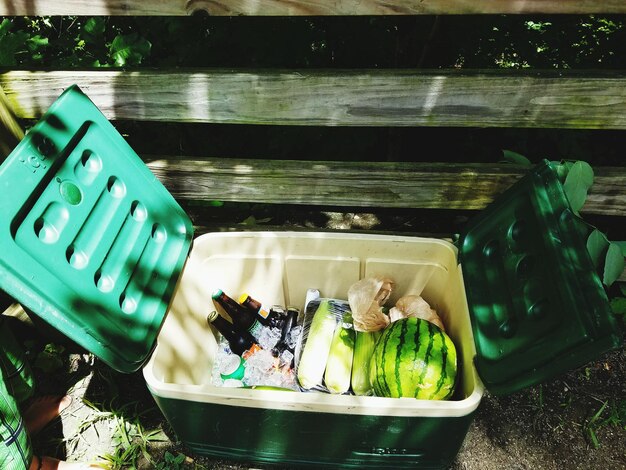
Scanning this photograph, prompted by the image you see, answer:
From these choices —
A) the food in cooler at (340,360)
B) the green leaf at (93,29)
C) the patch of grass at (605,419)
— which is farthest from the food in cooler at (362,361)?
the green leaf at (93,29)

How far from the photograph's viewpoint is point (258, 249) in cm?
228

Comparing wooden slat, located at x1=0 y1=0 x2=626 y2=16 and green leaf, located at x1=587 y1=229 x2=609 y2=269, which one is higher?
wooden slat, located at x1=0 y1=0 x2=626 y2=16

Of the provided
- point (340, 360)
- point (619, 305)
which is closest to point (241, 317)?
point (340, 360)

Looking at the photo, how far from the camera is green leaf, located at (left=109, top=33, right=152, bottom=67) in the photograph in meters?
2.25

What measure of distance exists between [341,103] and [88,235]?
110 centimetres

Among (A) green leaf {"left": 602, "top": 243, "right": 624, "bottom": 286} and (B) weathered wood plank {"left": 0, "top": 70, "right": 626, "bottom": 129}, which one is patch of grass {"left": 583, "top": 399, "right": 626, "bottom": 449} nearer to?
(A) green leaf {"left": 602, "top": 243, "right": 624, "bottom": 286}

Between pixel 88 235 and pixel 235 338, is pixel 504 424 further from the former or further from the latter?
pixel 88 235

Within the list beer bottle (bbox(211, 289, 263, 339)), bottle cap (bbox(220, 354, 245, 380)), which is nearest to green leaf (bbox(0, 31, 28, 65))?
beer bottle (bbox(211, 289, 263, 339))

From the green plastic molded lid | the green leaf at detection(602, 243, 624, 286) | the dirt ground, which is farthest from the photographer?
the dirt ground

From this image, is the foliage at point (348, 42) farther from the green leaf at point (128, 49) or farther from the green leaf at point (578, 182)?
the green leaf at point (578, 182)

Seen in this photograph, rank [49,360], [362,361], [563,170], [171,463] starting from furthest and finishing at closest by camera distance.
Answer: [49,360] → [171,463] → [362,361] → [563,170]

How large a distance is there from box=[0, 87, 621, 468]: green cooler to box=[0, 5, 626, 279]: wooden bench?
27 cm

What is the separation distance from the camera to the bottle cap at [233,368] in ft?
7.34

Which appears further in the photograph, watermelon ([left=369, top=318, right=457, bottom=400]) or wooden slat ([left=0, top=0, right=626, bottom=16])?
watermelon ([left=369, top=318, right=457, bottom=400])
